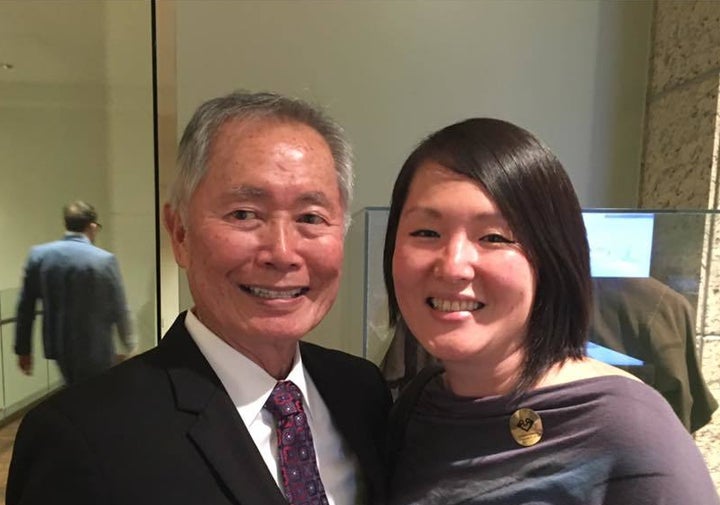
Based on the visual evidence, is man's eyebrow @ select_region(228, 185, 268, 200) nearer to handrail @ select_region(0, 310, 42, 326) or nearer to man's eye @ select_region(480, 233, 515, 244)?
man's eye @ select_region(480, 233, 515, 244)

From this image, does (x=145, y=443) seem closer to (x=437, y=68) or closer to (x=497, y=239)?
(x=497, y=239)

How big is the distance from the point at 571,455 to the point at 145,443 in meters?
0.67

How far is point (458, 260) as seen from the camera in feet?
3.00

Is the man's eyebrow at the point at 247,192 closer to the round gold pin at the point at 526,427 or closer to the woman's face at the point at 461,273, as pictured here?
the woman's face at the point at 461,273

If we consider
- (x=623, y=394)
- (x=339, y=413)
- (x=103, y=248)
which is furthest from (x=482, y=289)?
(x=103, y=248)

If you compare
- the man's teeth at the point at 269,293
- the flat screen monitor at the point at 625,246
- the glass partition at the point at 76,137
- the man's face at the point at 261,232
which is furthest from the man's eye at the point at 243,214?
the glass partition at the point at 76,137

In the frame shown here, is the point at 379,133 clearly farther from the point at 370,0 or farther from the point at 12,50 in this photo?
the point at 12,50

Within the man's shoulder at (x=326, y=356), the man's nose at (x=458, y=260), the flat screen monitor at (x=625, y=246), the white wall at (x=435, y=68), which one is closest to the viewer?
the man's nose at (x=458, y=260)

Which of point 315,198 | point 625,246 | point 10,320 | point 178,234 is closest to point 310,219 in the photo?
point 315,198

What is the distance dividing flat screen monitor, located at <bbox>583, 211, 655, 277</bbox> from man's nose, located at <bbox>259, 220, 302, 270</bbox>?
57.3 inches

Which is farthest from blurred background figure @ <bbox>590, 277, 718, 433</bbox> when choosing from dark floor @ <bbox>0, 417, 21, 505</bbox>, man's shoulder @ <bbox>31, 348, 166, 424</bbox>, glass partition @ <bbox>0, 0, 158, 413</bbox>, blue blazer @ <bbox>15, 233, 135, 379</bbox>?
dark floor @ <bbox>0, 417, 21, 505</bbox>

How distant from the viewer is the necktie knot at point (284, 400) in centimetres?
101

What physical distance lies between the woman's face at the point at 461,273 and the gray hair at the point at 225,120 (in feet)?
0.64

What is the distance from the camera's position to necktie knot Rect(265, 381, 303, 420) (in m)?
1.01
